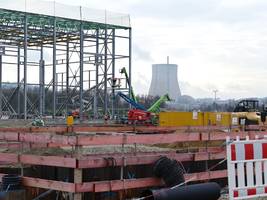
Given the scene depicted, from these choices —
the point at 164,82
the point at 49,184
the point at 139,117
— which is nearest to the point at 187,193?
the point at 49,184

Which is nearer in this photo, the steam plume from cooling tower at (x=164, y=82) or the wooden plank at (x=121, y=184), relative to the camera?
the wooden plank at (x=121, y=184)

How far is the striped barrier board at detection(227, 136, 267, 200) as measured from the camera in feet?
23.4

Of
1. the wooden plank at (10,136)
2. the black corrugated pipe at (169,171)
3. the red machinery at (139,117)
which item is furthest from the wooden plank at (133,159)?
the red machinery at (139,117)

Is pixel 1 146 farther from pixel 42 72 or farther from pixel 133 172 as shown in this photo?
pixel 42 72

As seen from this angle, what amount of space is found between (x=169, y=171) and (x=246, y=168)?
1687mm

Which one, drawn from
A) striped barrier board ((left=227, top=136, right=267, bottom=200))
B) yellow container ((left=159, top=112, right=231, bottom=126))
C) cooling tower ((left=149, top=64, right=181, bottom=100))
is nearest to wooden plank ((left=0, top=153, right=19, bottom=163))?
striped barrier board ((left=227, top=136, right=267, bottom=200))

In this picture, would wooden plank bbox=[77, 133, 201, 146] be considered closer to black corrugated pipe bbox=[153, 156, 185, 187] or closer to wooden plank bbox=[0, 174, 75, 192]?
black corrugated pipe bbox=[153, 156, 185, 187]

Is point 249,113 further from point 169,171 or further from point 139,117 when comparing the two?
point 169,171

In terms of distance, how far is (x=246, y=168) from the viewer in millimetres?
7316

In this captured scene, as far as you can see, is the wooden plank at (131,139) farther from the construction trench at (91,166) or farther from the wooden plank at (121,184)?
the wooden plank at (121,184)

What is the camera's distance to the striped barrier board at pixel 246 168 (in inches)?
281

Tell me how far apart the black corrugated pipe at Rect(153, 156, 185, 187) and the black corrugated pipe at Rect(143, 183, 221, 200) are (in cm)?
49

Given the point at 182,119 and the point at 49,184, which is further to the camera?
the point at 182,119

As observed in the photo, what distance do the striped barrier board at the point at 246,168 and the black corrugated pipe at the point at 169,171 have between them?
121 cm
